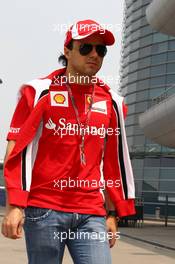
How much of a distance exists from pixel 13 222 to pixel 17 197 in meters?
0.14

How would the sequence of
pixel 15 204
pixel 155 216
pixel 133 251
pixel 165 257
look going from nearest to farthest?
pixel 15 204 → pixel 165 257 → pixel 133 251 → pixel 155 216

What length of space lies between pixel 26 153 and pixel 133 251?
13342 mm

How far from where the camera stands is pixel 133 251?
16531 millimetres

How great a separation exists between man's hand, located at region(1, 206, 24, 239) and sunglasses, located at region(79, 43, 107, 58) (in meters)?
0.95

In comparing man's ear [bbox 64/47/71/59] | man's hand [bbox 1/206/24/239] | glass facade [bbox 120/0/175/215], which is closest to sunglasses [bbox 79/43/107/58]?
man's ear [bbox 64/47/71/59]

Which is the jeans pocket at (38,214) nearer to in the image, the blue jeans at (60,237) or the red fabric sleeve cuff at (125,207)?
the blue jeans at (60,237)

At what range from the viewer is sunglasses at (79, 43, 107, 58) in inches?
147

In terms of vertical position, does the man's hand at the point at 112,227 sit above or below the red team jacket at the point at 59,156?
below

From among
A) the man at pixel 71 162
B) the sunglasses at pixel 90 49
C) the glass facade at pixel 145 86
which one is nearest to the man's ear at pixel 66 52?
the man at pixel 71 162

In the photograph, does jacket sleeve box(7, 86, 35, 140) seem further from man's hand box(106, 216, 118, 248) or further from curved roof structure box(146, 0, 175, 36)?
curved roof structure box(146, 0, 175, 36)

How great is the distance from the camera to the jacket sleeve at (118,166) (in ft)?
12.6

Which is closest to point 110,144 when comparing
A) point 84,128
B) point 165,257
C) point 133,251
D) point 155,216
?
point 84,128

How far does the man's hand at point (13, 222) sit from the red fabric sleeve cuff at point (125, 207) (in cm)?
63

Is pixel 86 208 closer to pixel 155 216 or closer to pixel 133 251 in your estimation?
pixel 133 251
